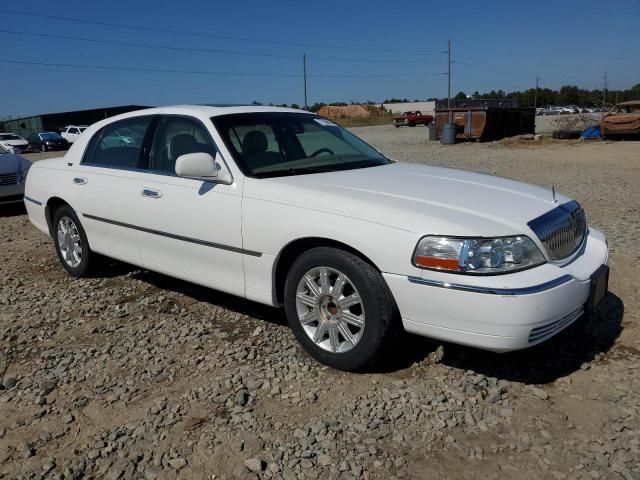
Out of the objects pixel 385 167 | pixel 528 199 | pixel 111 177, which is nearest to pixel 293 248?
pixel 385 167

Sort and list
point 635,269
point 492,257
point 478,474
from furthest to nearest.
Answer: point 635,269 → point 492,257 → point 478,474

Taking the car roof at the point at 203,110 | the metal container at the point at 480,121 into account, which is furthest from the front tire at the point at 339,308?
the metal container at the point at 480,121

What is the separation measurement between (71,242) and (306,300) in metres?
3.01

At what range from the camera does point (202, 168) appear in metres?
3.68

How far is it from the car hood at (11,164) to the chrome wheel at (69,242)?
478cm

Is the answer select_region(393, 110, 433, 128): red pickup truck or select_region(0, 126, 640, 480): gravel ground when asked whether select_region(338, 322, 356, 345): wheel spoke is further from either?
select_region(393, 110, 433, 128): red pickup truck

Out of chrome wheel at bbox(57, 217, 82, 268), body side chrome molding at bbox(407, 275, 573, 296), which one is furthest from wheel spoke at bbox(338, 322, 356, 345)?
chrome wheel at bbox(57, 217, 82, 268)

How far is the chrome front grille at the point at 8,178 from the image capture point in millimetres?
9305

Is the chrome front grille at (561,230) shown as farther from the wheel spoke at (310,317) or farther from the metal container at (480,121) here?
the metal container at (480,121)

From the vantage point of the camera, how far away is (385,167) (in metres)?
4.25

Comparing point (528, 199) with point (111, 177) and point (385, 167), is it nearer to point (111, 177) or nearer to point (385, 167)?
point (385, 167)

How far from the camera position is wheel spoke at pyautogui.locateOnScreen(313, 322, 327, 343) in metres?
3.46

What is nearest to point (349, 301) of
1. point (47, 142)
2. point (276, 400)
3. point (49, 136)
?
point (276, 400)

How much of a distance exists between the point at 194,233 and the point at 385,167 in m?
1.50
